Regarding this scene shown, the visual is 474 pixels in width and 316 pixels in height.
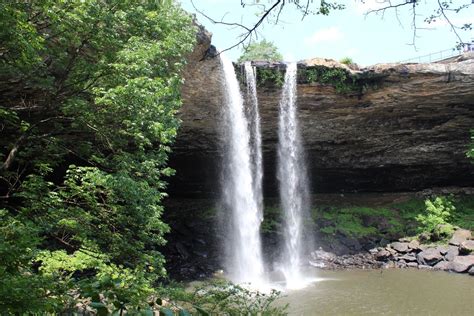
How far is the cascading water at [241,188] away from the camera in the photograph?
1339 cm

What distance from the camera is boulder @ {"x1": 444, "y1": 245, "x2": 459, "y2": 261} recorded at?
1282 cm

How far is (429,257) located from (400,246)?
135cm

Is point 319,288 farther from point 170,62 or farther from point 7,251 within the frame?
point 7,251

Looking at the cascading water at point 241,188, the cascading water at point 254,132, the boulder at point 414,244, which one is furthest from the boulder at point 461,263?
the cascading water at point 254,132

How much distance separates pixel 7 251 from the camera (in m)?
3.14

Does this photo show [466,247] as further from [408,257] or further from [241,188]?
[241,188]

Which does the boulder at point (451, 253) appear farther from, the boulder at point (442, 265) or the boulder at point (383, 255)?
the boulder at point (383, 255)

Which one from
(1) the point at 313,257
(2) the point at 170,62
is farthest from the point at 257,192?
(2) the point at 170,62

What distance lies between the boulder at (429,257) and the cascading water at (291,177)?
12.1 feet

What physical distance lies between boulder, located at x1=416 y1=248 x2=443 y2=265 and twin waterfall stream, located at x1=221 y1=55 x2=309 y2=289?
3.66 m

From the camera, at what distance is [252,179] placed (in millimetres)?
15211

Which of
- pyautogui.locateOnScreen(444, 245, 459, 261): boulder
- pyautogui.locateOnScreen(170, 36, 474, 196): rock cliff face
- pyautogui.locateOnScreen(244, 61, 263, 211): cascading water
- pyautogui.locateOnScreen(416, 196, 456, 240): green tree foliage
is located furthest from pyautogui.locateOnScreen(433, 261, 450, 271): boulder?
pyautogui.locateOnScreen(244, 61, 263, 211): cascading water

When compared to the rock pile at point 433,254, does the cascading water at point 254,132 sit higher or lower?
higher

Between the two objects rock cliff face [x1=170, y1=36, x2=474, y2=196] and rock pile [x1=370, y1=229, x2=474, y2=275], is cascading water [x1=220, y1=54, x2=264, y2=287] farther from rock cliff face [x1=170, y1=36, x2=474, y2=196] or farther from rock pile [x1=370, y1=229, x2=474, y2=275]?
rock pile [x1=370, y1=229, x2=474, y2=275]
